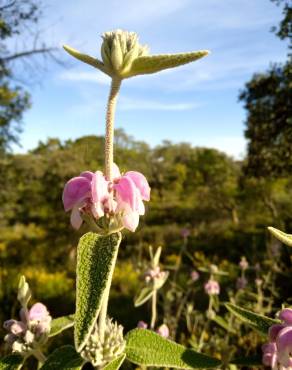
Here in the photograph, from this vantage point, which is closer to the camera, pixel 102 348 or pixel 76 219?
pixel 76 219

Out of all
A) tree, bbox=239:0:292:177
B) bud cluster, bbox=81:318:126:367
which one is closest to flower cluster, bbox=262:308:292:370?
bud cluster, bbox=81:318:126:367

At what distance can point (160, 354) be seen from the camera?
32.4 inches

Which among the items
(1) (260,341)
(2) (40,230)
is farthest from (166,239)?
(1) (260,341)

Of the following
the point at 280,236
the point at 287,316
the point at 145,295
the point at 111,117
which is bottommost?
the point at 145,295

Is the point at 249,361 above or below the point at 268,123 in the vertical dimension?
below

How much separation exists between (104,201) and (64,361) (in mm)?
332

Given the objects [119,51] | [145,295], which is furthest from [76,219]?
[145,295]

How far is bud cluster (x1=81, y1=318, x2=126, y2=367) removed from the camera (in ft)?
2.75

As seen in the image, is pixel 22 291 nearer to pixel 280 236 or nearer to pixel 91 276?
pixel 91 276

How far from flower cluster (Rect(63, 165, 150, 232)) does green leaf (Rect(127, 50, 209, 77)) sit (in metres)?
0.18

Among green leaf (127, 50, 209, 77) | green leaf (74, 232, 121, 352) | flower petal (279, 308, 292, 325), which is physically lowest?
flower petal (279, 308, 292, 325)

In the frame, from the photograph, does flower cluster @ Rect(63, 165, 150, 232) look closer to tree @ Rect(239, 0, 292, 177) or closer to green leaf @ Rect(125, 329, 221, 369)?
green leaf @ Rect(125, 329, 221, 369)

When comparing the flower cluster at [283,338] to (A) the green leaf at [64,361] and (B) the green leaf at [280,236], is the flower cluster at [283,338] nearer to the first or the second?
(B) the green leaf at [280,236]

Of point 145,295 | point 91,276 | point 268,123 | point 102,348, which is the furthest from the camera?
point 268,123
